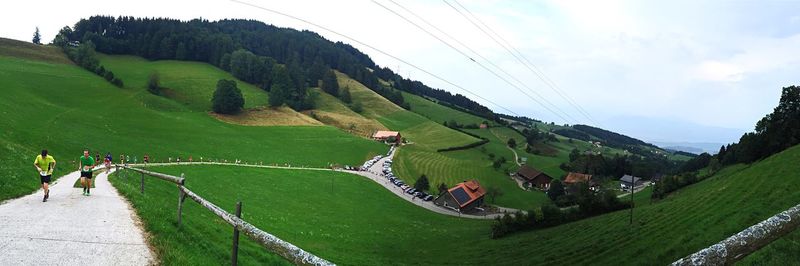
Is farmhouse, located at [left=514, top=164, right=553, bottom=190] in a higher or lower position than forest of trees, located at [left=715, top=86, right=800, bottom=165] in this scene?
lower

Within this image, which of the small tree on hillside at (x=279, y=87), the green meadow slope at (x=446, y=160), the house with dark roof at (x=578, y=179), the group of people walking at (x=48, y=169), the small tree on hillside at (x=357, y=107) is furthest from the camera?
the small tree on hillside at (x=357, y=107)

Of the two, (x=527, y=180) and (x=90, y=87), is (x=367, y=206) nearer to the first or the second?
(x=527, y=180)

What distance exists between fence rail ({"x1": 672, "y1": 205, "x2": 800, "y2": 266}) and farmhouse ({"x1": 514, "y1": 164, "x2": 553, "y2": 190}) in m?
109

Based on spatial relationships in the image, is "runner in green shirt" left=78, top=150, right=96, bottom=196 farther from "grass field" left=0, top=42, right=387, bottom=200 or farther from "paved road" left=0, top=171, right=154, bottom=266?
"grass field" left=0, top=42, right=387, bottom=200

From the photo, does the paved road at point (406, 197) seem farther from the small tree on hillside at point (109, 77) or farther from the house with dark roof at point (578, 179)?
the small tree on hillside at point (109, 77)

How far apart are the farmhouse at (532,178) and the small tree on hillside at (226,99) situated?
267 ft

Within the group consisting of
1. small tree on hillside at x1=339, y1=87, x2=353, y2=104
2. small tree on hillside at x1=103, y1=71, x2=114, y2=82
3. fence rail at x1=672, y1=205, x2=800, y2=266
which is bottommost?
fence rail at x1=672, y1=205, x2=800, y2=266

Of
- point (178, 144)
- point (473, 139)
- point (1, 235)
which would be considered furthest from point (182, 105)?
point (1, 235)

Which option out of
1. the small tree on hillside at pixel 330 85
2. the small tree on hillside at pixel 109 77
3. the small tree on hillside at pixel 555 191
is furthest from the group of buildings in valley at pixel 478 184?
the small tree on hillside at pixel 109 77

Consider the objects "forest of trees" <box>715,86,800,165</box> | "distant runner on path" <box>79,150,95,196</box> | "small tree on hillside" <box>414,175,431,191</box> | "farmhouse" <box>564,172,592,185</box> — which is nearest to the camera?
"distant runner on path" <box>79,150,95,196</box>

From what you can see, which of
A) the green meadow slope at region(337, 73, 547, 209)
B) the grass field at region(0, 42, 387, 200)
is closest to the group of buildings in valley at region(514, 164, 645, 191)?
the green meadow slope at region(337, 73, 547, 209)

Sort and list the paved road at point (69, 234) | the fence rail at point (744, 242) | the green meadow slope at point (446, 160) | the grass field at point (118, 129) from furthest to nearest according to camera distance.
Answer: the green meadow slope at point (446, 160), the grass field at point (118, 129), the paved road at point (69, 234), the fence rail at point (744, 242)

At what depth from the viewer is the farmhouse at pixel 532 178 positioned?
114 metres

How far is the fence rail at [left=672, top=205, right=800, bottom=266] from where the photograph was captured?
14.8ft
